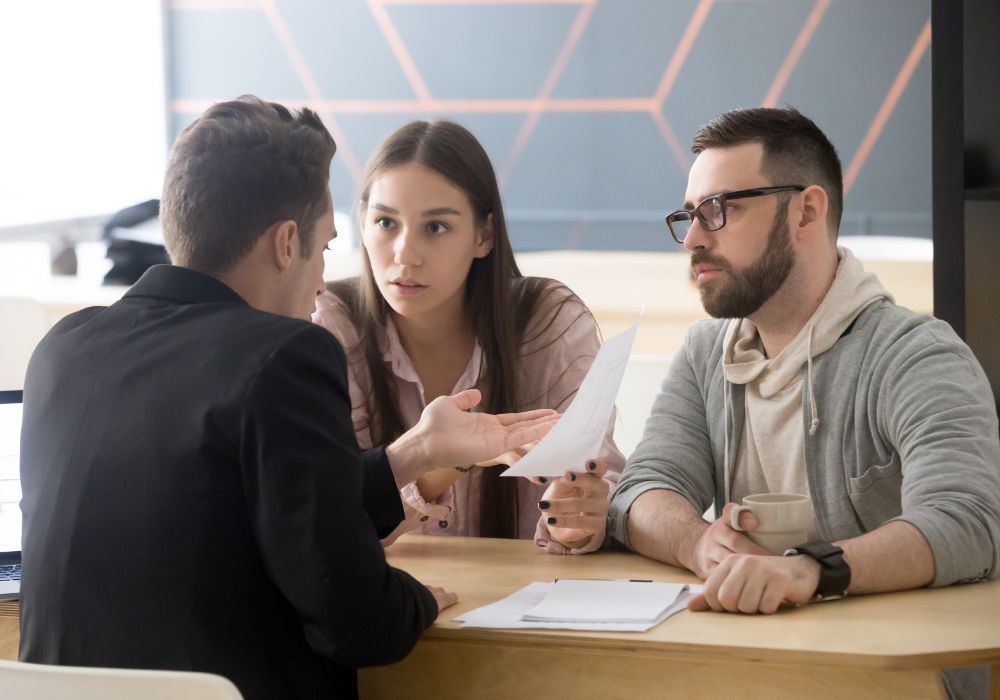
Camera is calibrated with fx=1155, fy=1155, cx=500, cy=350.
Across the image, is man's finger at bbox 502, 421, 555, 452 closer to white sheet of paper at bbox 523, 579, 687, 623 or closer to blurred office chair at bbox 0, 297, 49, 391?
white sheet of paper at bbox 523, 579, 687, 623

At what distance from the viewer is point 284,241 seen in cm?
134

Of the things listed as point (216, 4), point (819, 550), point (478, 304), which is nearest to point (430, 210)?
point (478, 304)

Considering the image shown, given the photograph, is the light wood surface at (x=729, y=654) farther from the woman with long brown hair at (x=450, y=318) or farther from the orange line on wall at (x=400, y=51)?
the orange line on wall at (x=400, y=51)

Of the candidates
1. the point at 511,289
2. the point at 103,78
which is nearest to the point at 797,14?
the point at 103,78

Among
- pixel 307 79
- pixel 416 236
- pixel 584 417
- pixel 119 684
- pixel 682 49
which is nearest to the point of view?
pixel 119 684

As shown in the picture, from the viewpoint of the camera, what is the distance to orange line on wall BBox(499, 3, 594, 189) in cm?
625

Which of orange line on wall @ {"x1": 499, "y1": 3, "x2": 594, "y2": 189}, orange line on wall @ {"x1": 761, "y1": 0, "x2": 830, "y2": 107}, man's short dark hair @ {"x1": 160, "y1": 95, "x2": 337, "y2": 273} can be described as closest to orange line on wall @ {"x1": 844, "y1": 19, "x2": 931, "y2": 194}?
orange line on wall @ {"x1": 761, "y1": 0, "x2": 830, "y2": 107}

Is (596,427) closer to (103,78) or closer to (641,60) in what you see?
(641,60)

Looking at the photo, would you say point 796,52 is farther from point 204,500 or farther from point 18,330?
point 204,500

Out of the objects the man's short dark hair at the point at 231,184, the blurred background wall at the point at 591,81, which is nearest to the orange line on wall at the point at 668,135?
the blurred background wall at the point at 591,81

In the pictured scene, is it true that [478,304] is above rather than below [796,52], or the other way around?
below

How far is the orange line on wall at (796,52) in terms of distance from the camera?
593 cm

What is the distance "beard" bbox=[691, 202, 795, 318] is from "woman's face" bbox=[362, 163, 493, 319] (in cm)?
51

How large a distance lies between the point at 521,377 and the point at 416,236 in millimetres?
332
